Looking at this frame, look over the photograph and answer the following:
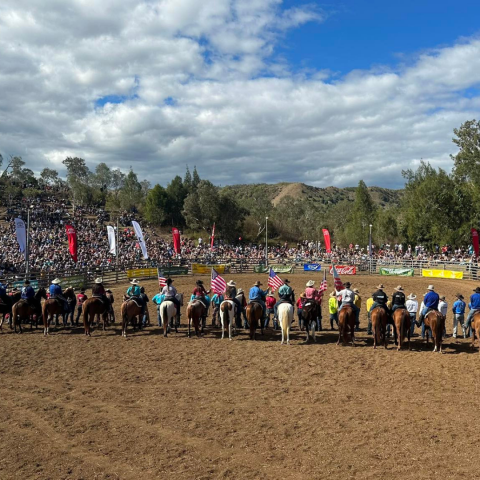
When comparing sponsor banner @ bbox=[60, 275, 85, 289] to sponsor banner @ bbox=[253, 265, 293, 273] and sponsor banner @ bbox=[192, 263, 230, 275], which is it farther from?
sponsor banner @ bbox=[253, 265, 293, 273]

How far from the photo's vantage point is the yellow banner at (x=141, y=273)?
3438 centimetres

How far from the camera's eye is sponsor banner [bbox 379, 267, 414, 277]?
122 feet

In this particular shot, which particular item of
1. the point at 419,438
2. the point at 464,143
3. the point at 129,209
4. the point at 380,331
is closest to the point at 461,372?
the point at 380,331

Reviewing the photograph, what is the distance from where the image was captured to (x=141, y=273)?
3500 cm

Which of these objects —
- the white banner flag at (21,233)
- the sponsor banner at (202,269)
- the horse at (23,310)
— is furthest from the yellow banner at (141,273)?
the horse at (23,310)

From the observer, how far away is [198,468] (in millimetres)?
6445

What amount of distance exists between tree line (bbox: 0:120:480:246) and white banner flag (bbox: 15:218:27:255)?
44.7 meters

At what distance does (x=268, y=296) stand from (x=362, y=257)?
2943cm

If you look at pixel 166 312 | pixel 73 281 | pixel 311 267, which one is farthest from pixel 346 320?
pixel 311 267

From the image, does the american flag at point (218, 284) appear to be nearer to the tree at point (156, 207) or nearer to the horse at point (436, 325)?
the horse at point (436, 325)

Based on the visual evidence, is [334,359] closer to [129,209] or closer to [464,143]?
[464,143]

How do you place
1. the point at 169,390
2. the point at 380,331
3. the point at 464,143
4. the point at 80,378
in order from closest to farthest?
the point at 169,390 < the point at 80,378 < the point at 380,331 < the point at 464,143

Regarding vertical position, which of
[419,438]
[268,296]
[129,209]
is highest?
[129,209]

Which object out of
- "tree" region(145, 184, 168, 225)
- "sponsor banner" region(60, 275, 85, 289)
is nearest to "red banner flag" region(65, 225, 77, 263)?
"sponsor banner" region(60, 275, 85, 289)
